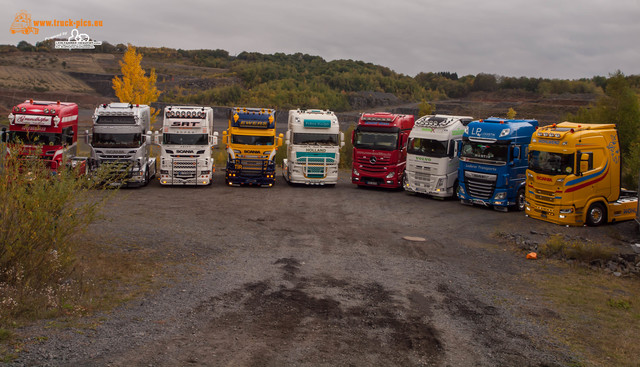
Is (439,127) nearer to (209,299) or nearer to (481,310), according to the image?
(481,310)

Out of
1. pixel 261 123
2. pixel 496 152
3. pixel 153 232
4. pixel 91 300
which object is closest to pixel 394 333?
pixel 91 300

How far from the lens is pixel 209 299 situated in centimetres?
1088

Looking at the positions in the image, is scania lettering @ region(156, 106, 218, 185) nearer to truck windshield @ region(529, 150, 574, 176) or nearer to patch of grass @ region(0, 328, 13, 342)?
truck windshield @ region(529, 150, 574, 176)

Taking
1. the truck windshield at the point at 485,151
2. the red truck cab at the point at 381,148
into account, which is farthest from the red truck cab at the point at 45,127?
the truck windshield at the point at 485,151

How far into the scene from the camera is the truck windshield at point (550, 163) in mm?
19906

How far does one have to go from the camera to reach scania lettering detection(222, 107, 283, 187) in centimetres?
2733

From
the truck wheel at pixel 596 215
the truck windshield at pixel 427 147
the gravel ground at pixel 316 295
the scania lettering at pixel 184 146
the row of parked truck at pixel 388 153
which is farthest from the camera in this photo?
the scania lettering at pixel 184 146

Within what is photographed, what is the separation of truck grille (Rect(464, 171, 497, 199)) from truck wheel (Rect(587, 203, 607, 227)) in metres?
4.05

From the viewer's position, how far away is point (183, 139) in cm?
2658

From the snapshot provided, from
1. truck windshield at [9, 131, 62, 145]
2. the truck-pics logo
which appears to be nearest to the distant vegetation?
the truck-pics logo

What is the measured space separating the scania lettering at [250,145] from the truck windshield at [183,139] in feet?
4.56

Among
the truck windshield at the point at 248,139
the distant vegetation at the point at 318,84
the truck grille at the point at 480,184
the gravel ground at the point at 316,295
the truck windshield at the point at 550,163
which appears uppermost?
the distant vegetation at the point at 318,84

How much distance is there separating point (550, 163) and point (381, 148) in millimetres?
9612

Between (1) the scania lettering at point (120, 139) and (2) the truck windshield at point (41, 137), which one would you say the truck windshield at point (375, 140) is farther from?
(2) the truck windshield at point (41, 137)
